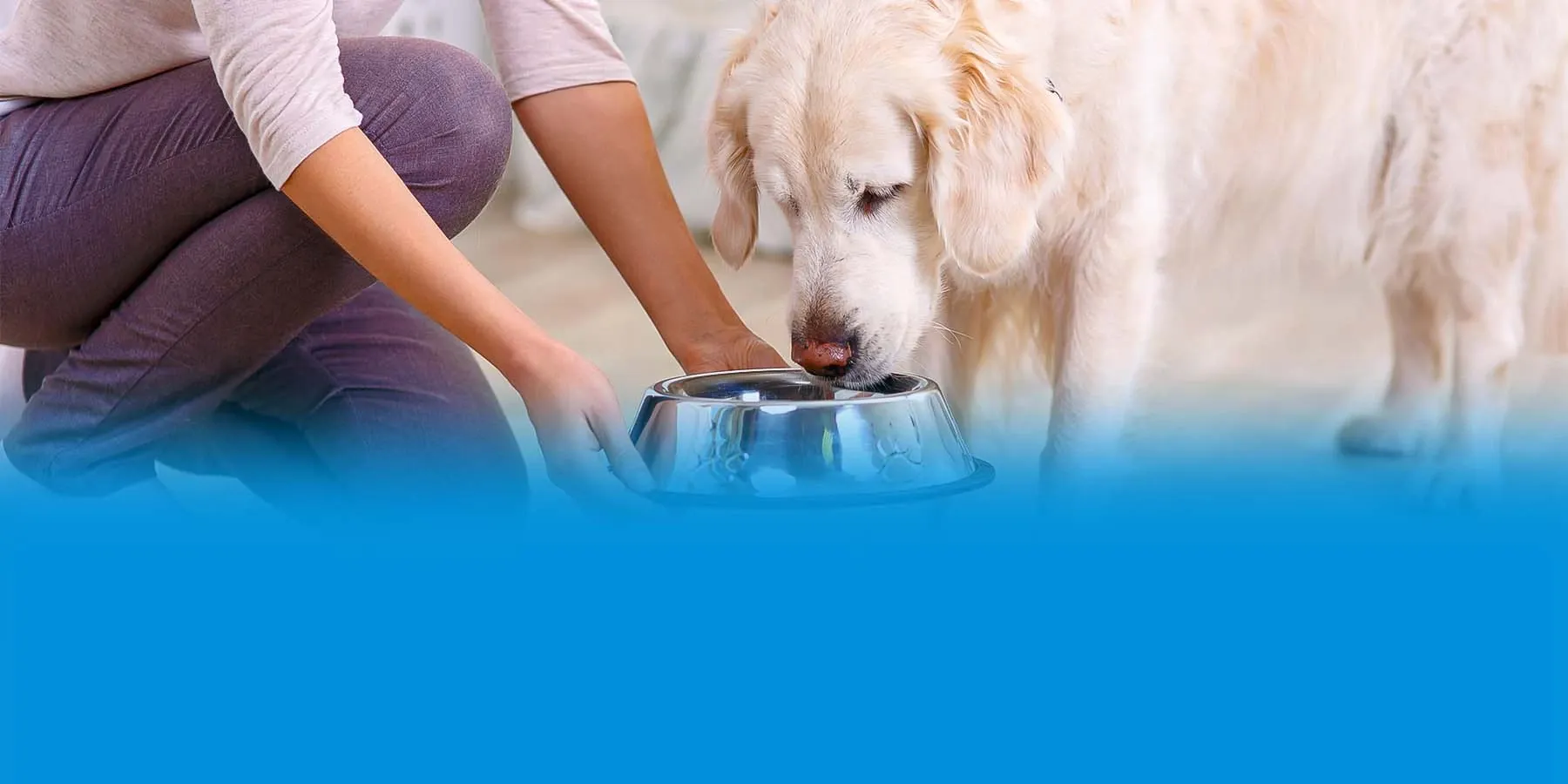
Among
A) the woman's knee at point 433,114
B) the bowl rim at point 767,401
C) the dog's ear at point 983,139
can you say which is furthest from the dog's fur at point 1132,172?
the woman's knee at point 433,114

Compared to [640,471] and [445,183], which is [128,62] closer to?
[445,183]

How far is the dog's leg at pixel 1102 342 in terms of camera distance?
143 centimetres

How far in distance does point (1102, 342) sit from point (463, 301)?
691 millimetres

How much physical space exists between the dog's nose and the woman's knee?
32 cm

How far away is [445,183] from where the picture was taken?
1.24 metres

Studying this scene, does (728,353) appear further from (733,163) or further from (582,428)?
(582,428)

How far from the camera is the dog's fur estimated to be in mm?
1275

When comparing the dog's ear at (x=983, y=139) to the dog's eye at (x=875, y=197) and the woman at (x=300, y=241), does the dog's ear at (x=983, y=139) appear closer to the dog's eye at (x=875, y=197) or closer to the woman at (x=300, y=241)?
the dog's eye at (x=875, y=197)

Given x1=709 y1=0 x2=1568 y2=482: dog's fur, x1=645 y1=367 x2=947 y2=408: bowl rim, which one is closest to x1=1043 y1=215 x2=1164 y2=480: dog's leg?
x1=709 y1=0 x2=1568 y2=482: dog's fur

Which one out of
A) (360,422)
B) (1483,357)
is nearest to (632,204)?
(360,422)

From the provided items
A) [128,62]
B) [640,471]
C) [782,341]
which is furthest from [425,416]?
[782,341]

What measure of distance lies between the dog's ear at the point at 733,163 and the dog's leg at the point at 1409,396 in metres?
0.88

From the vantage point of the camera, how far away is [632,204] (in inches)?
53.4

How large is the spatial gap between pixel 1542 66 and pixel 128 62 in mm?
1436
